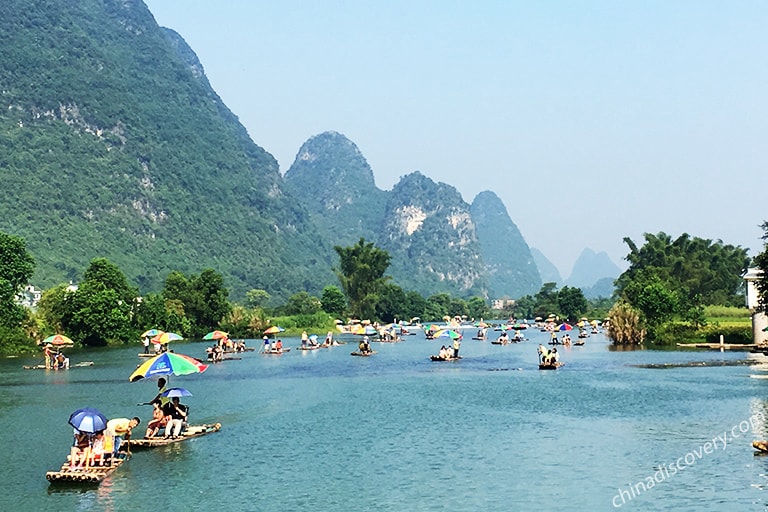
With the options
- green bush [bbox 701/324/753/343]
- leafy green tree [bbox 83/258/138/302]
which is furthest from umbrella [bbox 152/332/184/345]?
green bush [bbox 701/324/753/343]

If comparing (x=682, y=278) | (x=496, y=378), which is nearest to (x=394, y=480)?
(x=496, y=378)

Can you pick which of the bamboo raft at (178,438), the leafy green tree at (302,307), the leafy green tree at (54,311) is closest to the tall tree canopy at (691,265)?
the leafy green tree at (302,307)

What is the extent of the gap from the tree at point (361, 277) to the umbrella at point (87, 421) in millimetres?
156980

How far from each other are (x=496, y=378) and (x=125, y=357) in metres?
42.7

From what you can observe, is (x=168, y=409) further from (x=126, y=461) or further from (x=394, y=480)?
(x=394, y=480)

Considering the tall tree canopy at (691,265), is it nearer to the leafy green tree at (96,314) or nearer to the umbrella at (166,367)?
the leafy green tree at (96,314)

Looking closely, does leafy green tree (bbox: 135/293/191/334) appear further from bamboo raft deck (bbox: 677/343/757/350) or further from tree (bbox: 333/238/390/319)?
A: bamboo raft deck (bbox: 677/343/757/350)

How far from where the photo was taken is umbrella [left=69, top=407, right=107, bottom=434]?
26.2m

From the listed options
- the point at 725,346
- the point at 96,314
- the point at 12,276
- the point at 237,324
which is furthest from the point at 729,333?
the point at 12,276

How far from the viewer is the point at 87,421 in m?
26.4

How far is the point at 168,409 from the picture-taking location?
34688 millimetres

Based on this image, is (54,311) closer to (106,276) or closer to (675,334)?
(106,276)

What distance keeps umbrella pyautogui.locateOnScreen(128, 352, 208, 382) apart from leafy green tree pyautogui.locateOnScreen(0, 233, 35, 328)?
65400 millimetres

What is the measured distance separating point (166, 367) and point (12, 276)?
2731 inches
